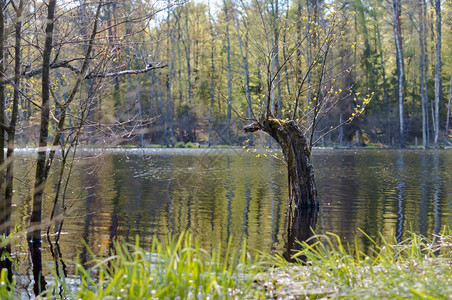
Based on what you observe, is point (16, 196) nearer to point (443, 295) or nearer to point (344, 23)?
point (344, 23)

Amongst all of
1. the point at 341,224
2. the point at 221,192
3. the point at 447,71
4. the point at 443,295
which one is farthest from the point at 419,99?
the point at 443,295

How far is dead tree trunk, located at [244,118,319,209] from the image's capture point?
452 inches

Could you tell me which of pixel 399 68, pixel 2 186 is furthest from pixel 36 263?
pixel 399 68

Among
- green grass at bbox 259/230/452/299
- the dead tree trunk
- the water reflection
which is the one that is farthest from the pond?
green grass at bbox 259/230/452/299

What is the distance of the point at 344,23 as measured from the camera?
12375mm

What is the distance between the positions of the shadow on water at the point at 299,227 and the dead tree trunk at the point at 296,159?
0.32 meters

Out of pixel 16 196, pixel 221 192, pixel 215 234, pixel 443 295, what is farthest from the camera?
pixel 221 192

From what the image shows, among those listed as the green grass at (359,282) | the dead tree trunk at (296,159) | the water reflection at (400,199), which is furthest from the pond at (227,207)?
the green grass at (359,282)

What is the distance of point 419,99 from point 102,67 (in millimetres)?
46512

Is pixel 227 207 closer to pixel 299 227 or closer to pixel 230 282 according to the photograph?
pixel 299 227

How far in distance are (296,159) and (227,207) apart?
6.71 ft

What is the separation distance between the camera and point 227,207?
39.8 ft

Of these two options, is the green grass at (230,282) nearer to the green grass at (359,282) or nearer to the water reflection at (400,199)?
the green grass at (359,282)

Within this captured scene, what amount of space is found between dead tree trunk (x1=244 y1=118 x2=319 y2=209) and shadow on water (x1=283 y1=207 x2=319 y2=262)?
316 millimetres
